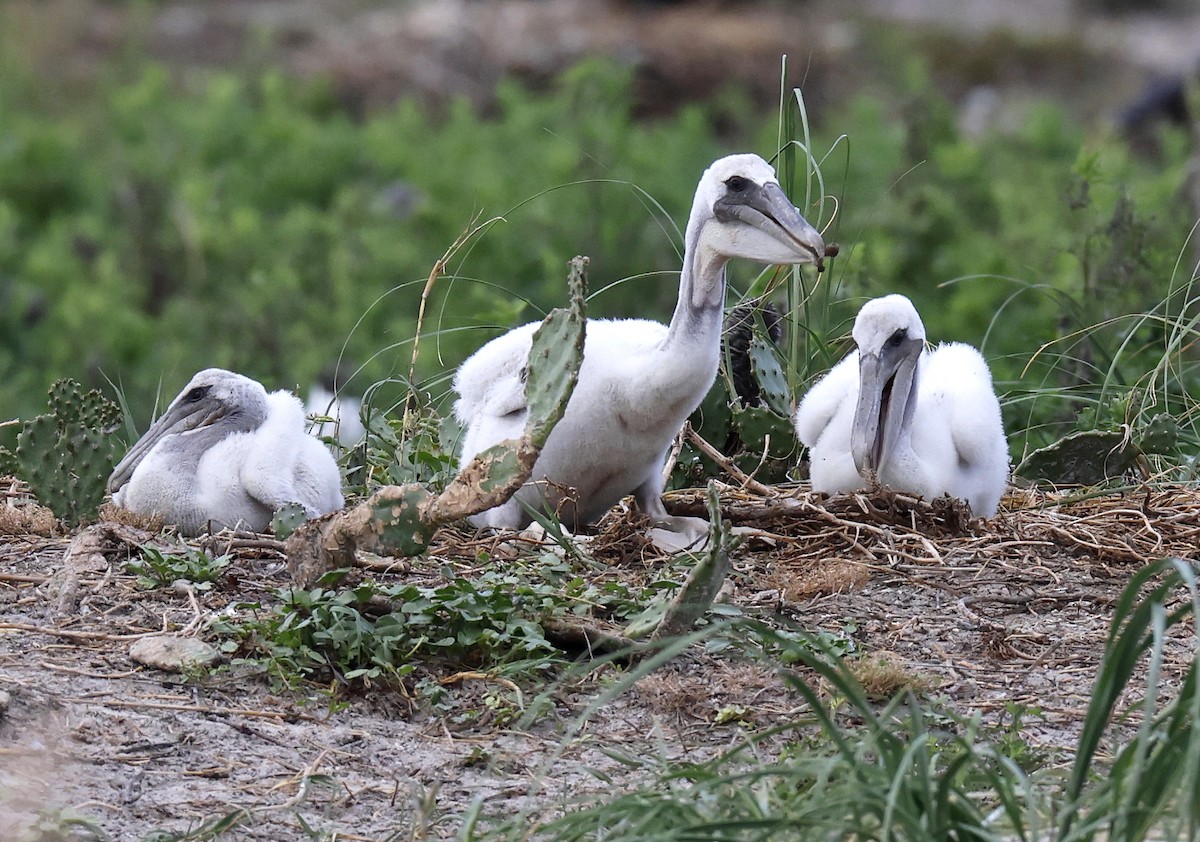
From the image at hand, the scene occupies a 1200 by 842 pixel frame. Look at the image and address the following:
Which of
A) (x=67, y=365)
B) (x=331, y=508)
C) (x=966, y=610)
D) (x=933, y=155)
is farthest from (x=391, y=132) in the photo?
(x=966, y=610)

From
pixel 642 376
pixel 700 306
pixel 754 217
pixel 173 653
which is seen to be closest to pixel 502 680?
pixel 173 653

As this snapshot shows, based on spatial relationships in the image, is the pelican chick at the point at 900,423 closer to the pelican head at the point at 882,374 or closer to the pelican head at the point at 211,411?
the pelican head at the point at 882,374

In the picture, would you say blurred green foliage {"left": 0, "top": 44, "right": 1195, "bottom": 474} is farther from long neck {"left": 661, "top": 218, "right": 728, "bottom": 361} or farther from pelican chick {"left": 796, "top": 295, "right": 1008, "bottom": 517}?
long neck {"left": 661, "top": 218, "right": 728, "bottom": 361}

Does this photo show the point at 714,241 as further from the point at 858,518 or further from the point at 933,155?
the point at 933,155

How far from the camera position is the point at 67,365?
15.2 meters

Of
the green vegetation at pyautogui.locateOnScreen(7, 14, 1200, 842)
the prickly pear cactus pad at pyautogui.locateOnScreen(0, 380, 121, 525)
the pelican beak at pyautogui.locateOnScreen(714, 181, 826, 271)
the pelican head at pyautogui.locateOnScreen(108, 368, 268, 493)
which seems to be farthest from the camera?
the pelican head at pyautogui.locateOnScreen(108, 368, 268, 493)

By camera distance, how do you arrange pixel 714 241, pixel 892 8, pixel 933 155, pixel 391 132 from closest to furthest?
pixel 714 241 → pixel 933 155 → pixel 391 132 → pixel 892 8

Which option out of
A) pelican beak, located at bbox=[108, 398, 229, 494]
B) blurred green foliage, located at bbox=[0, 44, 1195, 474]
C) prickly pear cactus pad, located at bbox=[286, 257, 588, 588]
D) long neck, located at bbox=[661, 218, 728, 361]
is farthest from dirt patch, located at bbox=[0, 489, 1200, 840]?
blurred green foliage, located at bbox=[0, 44, 1195, 474]

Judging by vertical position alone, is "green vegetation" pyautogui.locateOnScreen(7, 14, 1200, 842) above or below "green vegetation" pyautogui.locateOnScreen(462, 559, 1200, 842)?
below

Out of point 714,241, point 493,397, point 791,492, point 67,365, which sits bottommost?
point 67,365

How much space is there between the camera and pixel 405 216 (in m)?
18.5

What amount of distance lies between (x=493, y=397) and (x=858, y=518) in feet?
4.39

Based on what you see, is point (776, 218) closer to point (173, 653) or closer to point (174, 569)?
point (174, 569)

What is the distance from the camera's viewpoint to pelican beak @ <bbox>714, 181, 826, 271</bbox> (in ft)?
18.4
